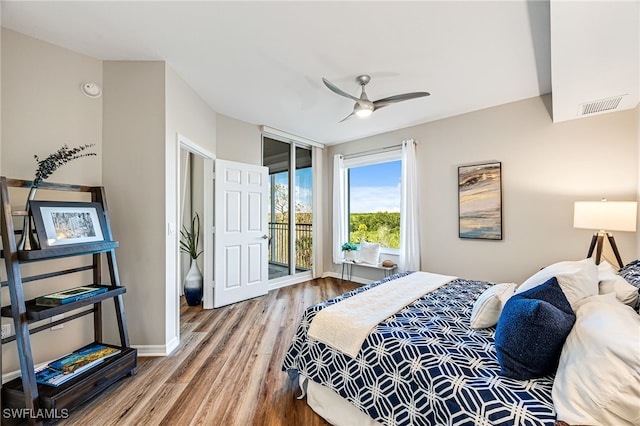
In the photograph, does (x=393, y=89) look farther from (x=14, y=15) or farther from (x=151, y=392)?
(x=151, y=392)

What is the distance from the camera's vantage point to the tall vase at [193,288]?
366 centimetres

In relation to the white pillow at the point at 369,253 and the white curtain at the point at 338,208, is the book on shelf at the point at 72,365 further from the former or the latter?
the white curtain at the point at 338,208

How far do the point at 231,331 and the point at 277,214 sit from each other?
2.37m

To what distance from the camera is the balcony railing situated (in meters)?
4.86

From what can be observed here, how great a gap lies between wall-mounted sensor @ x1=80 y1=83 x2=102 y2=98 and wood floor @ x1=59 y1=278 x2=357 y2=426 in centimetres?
234

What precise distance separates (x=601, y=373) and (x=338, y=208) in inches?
166

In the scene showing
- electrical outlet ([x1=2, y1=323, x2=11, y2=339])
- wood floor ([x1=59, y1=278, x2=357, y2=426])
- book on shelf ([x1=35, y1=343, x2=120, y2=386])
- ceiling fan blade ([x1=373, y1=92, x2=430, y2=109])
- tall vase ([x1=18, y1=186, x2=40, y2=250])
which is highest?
ceiling fan blade ([x1=373, y1=92, x2=430, y2=109])

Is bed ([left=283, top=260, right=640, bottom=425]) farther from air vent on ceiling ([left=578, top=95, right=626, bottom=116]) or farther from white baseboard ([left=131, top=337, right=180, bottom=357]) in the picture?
air vent on ceiling ([left=578, top=95, right=626, bottom=116])

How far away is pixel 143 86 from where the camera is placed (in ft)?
7.91

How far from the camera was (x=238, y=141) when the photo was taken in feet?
13.0

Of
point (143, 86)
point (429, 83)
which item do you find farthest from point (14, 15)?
point (429, 83)

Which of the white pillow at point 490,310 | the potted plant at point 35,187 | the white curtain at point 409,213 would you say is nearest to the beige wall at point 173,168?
the potted plant at point 35,187

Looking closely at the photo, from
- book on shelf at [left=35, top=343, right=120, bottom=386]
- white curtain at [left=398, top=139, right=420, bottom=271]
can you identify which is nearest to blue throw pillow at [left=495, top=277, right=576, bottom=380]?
book on shelf at [left=35, top=343, right=120, bottom=386]

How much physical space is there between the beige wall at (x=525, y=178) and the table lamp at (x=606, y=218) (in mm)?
345
